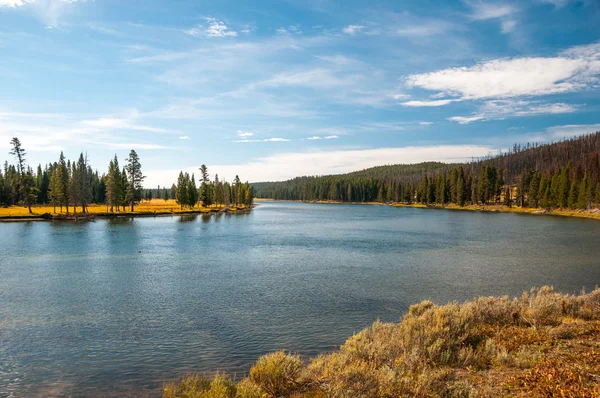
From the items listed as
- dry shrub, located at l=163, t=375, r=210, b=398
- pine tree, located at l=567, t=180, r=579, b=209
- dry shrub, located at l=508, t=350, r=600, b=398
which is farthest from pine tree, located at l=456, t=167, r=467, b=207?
dry shrub, located at l=163, t=375, r=210, b=398

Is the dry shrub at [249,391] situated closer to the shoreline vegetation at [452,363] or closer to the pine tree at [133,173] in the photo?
the shoreline vegetation at [452,363]

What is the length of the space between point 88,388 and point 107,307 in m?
9.79

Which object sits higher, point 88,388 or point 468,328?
point 468,328

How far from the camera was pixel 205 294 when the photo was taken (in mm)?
23234

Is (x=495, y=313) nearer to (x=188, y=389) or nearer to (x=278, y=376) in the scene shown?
(x=278, y=376)

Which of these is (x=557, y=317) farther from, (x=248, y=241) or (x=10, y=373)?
(x=248, y=241)

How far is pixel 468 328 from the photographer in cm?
1309

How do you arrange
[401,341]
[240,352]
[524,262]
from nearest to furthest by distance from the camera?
[401,341] < [240,352] < [524,262]

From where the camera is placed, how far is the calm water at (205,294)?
44.3 ft

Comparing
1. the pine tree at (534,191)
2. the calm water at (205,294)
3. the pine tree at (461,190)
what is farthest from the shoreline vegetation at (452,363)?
the pine tree at (461,190)

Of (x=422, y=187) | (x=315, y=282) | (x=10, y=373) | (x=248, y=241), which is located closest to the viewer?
(x=10, y=373)

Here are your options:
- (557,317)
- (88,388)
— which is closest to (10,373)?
(88,388)

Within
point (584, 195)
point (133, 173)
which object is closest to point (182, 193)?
point (133, 173)

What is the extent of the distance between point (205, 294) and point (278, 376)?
14.5 metres
